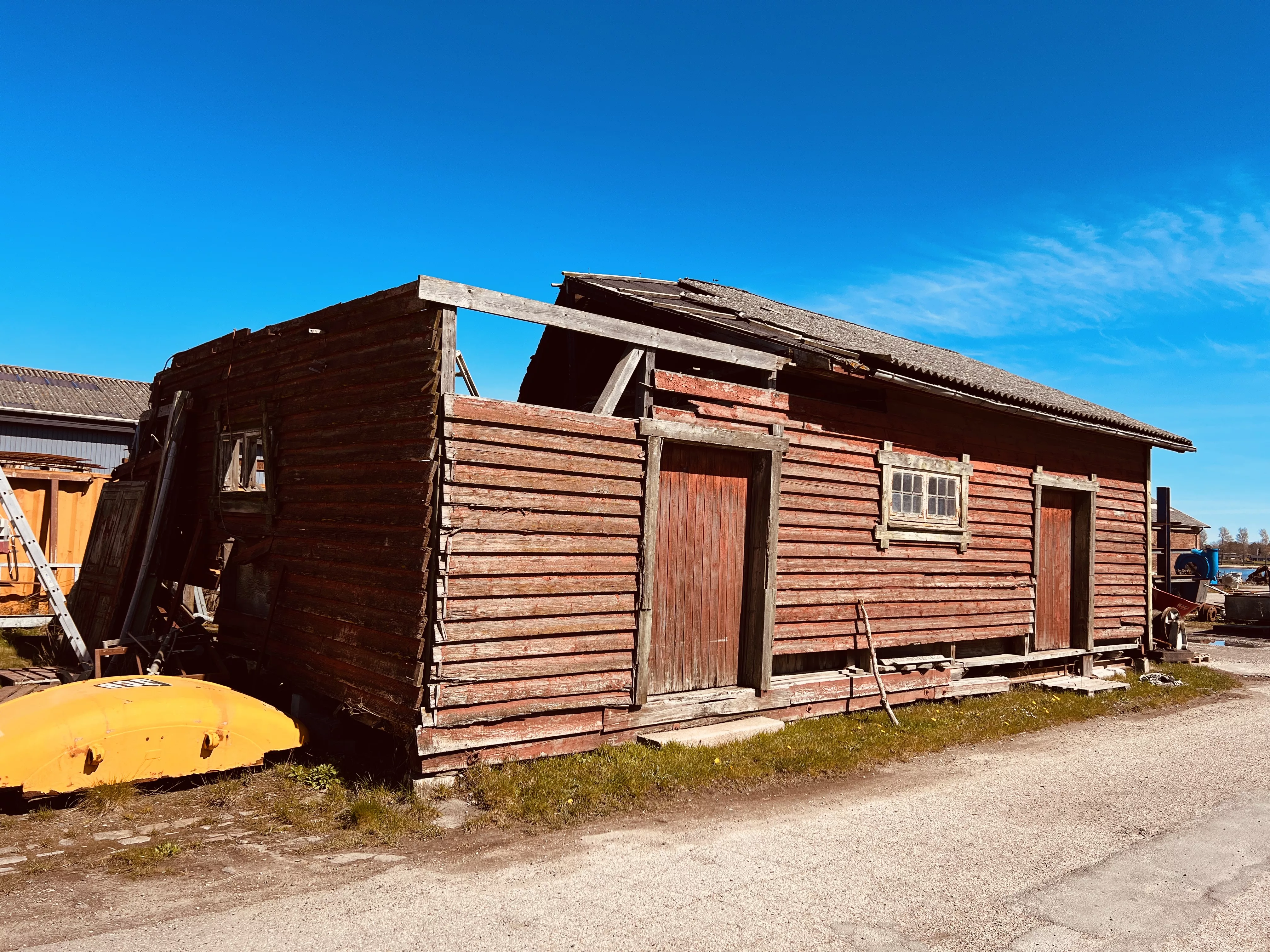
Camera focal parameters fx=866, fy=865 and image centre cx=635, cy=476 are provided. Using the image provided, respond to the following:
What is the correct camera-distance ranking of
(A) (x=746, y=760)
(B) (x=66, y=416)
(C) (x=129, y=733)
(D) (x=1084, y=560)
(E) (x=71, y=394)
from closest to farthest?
(C) (x=129, y=733), (A) (x=746, y=760), (D) (x=1084, y=560), (B) (x=66, y=416), (E) (x=71, y=394)

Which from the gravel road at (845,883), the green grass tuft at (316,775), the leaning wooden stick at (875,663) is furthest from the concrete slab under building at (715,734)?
the green grass tuft at (316,775)

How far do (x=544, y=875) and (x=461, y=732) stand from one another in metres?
1.75

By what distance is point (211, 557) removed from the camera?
9977 millimetres

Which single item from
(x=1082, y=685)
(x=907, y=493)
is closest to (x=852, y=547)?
(x=907, y=493)

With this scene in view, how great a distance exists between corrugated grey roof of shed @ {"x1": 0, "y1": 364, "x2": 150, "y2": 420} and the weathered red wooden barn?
18.7m

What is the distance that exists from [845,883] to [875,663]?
481 cm

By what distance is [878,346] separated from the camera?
12320 mm

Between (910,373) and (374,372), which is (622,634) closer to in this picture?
→ (374,372)

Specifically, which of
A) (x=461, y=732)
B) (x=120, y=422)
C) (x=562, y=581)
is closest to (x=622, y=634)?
(x=562, y=581)

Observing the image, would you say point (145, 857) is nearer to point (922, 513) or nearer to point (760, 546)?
point (760, 546)

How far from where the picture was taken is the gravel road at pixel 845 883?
418cm

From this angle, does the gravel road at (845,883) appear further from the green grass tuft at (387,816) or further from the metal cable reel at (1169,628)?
the metal cable reel at (1169,628)

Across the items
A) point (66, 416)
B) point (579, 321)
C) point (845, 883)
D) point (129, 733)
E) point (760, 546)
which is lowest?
point (845, 883)

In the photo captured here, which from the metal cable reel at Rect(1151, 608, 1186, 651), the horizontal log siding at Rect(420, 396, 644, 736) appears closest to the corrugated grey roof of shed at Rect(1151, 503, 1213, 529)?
the metal cable reel at Rect(1151, 608, 1186, 651)
